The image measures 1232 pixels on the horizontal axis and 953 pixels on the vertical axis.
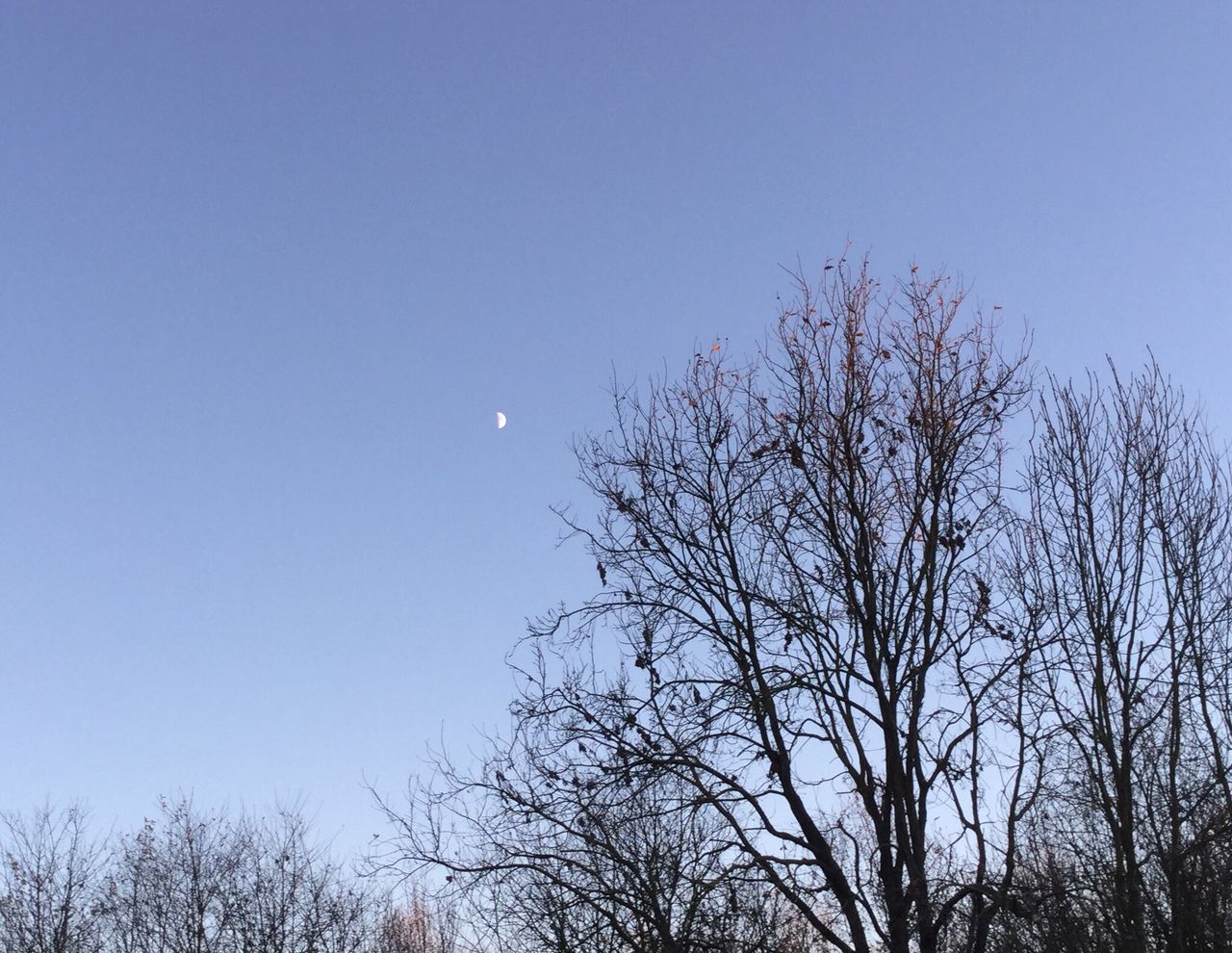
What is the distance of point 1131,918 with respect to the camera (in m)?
10.8

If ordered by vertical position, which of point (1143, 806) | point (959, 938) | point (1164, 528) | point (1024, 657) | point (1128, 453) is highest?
point (1128, 453)

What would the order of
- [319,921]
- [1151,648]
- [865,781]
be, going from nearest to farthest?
1. [865,781]
2. [1151,648]
3. [319,921]

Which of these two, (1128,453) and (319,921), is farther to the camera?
(319,921)

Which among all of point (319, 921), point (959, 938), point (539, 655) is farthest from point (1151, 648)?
point (319, 921)

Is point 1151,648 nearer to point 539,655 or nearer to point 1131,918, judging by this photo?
point 1131,918

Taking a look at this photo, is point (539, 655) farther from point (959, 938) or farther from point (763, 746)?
point (959, 938)

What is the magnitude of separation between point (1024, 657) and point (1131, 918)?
9.22 ft

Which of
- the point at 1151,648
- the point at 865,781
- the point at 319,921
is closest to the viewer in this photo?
the point at 865,781

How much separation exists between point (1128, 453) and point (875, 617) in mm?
3843

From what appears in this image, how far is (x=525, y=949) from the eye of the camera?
13.1 metres

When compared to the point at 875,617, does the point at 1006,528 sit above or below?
above

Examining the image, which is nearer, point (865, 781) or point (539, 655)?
point (865, 781)

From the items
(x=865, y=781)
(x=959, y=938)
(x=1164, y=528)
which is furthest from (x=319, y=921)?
(x=1164, y=528)

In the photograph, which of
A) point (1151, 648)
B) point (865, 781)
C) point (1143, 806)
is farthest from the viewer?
point (1143, 806)
